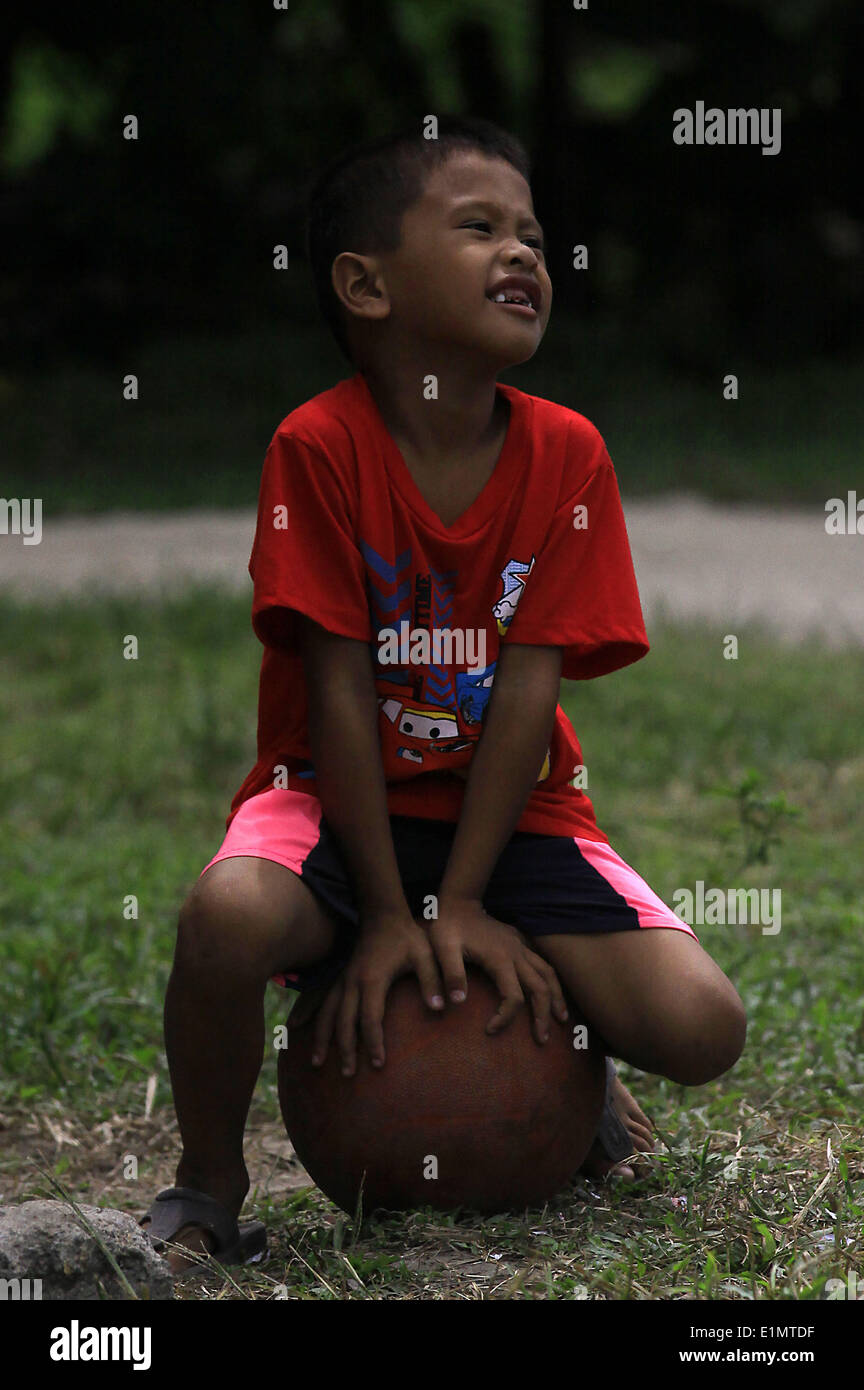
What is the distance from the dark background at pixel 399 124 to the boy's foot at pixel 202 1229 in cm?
1029

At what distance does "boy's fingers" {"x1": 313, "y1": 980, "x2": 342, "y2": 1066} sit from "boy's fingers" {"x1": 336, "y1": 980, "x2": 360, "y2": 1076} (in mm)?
25

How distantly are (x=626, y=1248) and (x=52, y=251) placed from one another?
1313cm

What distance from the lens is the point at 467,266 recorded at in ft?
8.81

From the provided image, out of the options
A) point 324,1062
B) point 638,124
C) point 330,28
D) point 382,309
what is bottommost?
point 324,1062

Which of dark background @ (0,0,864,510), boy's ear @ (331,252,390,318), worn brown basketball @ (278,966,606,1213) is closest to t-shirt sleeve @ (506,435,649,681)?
boy's ear @ (331,252,390,318)

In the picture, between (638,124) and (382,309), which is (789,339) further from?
(382,309)

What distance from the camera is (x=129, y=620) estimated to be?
303 inches

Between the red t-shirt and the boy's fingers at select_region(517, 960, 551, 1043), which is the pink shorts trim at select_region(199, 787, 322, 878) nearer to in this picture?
the red t-shirt

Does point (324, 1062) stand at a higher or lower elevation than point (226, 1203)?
higher

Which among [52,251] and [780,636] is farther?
[52,251]

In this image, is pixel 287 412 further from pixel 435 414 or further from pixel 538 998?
pixel 538 998

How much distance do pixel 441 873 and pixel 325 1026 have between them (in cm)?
33

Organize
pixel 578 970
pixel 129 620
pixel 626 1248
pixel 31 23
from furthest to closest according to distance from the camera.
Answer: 1. pixel 31 23
2. pixel 129 620
3. pixel 578 970
4. pixel 626 1248
